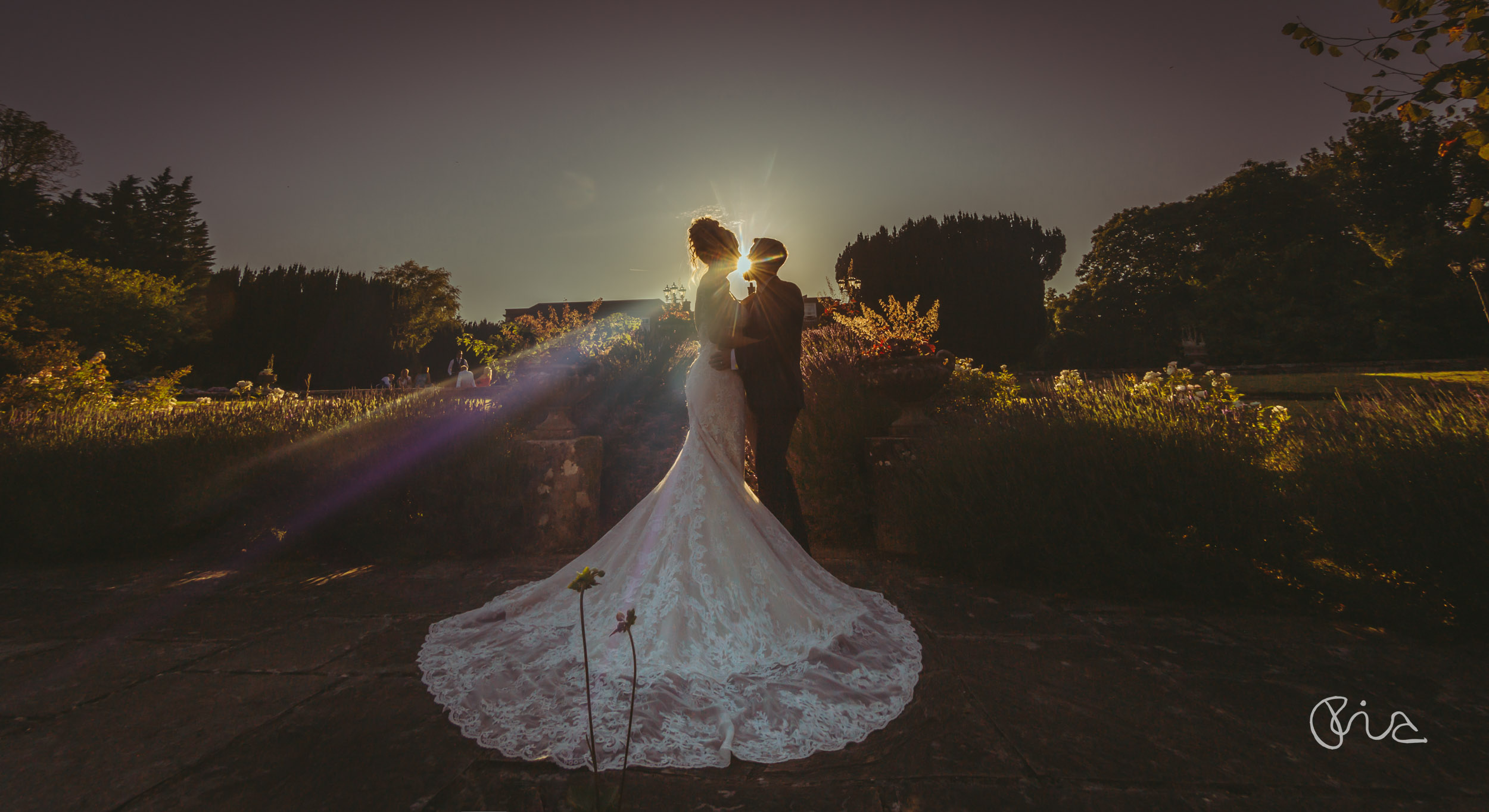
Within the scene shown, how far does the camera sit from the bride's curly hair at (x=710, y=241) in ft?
11.3

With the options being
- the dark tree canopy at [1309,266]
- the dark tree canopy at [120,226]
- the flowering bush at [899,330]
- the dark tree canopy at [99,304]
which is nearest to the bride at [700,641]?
the flowering bush at [899,330]

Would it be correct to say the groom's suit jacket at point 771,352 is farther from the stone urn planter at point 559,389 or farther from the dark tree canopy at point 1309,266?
the dark tree canopy at point 1309,266

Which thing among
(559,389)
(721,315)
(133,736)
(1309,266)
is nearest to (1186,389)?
(721,315)

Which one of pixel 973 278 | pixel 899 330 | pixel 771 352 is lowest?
pixel 771 352

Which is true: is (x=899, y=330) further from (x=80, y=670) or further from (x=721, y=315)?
(x=80, y=670)

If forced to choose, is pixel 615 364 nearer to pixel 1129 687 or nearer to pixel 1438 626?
pixel 1129 687

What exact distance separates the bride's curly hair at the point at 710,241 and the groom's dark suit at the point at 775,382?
30 cm

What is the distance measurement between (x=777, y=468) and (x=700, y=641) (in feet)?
4.70

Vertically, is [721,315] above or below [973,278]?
below

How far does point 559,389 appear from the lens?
5.26 meters

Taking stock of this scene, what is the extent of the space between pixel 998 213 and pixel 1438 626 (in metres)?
29.1

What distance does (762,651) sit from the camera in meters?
2.42

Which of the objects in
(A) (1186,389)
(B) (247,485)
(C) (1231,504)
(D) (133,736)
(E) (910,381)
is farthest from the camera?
(A) (1186,389)

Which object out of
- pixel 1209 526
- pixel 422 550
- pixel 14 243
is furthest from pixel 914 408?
pixel 14 243
